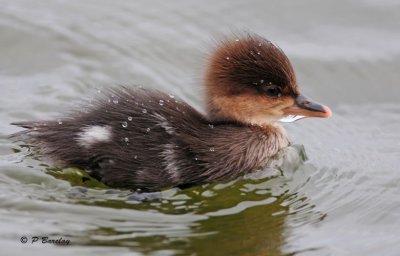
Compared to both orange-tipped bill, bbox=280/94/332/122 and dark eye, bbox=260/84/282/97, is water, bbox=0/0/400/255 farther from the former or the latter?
dark eye, bbox=260/84/282/97

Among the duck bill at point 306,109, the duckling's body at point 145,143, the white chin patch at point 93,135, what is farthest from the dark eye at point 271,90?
the white chin patch at point 93,135

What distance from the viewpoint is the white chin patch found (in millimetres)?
5108

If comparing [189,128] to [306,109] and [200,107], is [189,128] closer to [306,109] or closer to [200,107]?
[306,109]

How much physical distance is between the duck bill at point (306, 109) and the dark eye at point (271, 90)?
0.50 feet

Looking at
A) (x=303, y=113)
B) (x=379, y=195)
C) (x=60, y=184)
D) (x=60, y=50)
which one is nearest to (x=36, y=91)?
(x=60, y=50)

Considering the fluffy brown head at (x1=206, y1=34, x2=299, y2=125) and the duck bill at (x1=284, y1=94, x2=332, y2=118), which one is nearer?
the fluffy brown head at (x1=206, y1=34, x2=299, y2=125)

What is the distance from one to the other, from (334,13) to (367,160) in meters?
2.26

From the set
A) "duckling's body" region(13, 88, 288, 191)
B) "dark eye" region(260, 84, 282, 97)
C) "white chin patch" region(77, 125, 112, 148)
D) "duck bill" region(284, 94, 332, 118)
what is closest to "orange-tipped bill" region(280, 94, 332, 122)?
"duck bill" region(284, 94, 332, 118)

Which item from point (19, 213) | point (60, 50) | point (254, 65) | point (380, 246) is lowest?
point (380, 246)

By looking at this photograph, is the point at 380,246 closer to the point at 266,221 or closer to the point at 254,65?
the point at 266,221

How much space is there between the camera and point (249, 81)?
5.45 metres

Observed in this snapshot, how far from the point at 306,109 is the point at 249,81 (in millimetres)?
450

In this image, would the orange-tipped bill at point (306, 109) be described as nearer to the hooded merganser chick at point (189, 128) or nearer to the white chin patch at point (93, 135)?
the hooded merganser chick at point (189, 128)

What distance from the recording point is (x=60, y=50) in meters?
7.35
